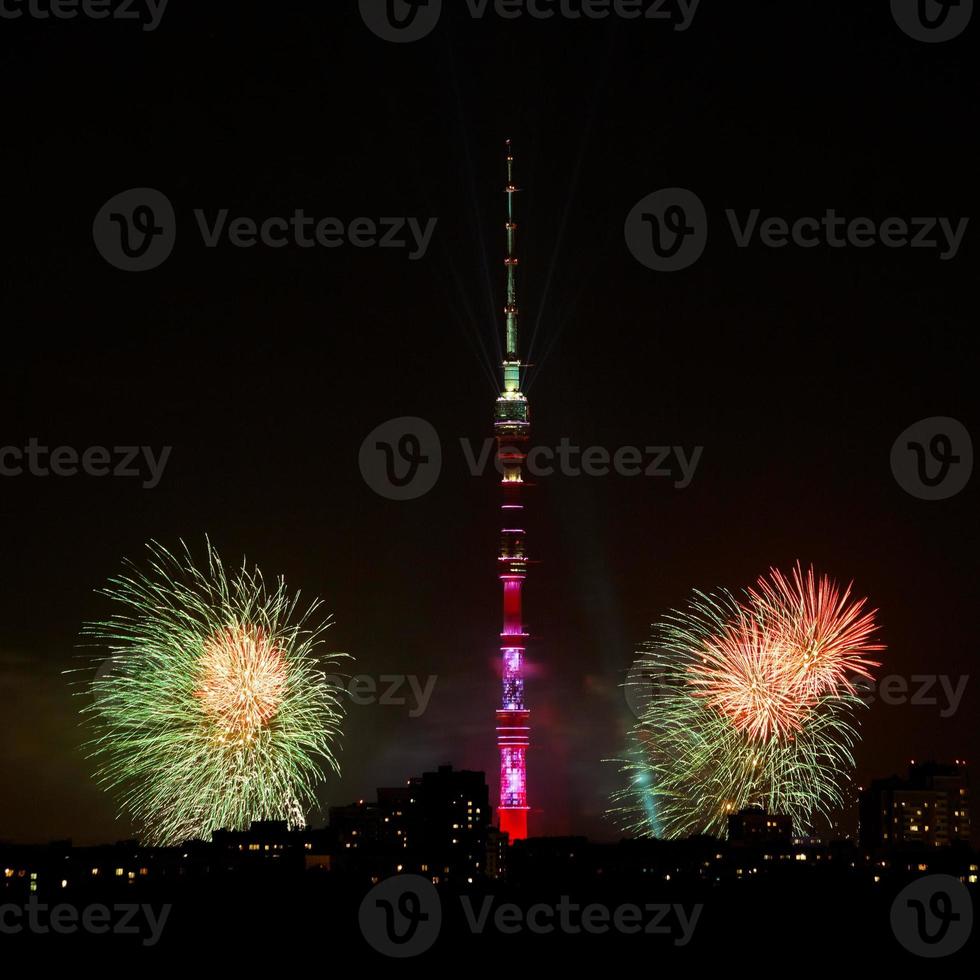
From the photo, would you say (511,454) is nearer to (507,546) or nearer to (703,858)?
(507,546)

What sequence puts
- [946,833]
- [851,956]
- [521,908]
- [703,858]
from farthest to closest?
[946,833] → [703,858] → [521,908] → [851,956]

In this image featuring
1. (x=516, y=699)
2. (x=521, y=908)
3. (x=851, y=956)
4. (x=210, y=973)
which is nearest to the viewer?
(x=210, y=973)

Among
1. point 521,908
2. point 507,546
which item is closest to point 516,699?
point 507,546
